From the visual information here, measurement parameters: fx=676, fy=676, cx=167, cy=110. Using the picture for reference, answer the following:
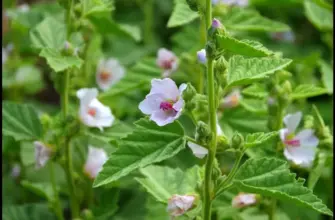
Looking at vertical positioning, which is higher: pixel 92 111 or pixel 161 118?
pixel 161 118

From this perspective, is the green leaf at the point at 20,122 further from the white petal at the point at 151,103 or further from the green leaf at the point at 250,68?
the green leaf at the point at 250,68

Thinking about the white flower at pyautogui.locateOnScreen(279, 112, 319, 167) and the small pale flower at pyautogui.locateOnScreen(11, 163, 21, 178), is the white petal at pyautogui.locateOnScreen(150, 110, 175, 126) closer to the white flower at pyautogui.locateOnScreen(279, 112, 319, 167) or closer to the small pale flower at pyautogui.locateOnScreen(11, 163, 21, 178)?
the white flower at pyautogui.locateOnScreen(279, 112, 319, 167)

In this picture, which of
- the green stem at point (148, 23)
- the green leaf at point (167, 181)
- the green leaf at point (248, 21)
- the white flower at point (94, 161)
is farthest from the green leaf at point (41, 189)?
the green stem at point (148, 23)

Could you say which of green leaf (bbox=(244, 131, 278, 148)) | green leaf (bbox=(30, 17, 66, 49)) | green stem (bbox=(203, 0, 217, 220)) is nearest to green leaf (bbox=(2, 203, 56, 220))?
green leaf (bbox=(30, 17, 66, 49))

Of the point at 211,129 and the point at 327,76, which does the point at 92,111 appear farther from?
the point at 327,76

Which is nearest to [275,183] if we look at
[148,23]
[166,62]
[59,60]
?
[59,60]

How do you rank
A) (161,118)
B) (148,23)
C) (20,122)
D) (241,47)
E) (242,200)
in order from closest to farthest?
1. (241,47)
2. (161,118)
3. (242,200)
4. (20,122)
5. (148,23)
